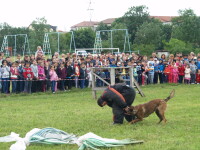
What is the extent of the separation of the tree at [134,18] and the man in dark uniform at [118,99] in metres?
94.3

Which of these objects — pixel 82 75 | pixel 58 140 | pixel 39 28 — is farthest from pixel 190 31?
pixel 58 140

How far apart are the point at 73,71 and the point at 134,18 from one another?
8893 cm

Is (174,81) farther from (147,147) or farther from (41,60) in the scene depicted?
(147,147)

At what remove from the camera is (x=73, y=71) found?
70.3ft

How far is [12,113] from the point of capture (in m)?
13.4

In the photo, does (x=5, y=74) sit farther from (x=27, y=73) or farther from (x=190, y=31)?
(x=190, y=31)

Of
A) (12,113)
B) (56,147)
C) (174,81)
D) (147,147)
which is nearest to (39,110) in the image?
(12,113)

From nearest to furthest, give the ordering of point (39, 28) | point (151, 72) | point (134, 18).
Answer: point (151, 72) < point (39, 28) < point (134, 18)

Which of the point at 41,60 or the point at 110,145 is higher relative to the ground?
the point at 41,60

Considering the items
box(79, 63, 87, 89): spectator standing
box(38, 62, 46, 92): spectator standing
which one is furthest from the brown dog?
box(79, 63, 87, 89): spectator standing

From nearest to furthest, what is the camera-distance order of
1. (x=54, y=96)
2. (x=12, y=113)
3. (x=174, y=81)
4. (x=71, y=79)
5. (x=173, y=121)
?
(x=173, y=121) → (x=12, y=113) → (x=54, y=96) → (x=71, y=79) → (x=174, y=81)

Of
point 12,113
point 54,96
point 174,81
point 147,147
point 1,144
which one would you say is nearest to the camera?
point 147,147

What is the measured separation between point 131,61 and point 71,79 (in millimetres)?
3568

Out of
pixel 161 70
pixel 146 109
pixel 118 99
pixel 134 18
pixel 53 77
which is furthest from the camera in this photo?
pixel 134 18
